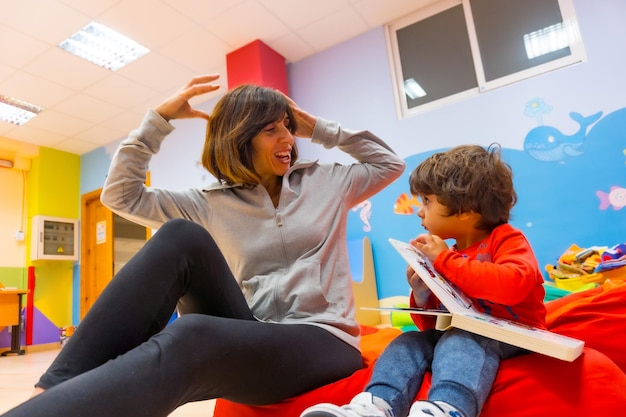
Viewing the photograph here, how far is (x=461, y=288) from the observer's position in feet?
2.76

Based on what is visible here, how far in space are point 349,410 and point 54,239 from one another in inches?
203

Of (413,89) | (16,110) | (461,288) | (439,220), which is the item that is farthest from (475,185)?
(16,110)

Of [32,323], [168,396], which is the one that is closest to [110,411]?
[168,396]

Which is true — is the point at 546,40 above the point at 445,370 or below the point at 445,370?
above

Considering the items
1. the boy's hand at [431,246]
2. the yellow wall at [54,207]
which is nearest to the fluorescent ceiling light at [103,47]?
the yellow wall at [54,207]

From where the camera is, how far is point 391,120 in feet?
10.2

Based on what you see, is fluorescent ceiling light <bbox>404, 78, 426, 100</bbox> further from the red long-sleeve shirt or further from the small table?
the small table

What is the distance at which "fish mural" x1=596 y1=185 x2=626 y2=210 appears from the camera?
229 centimetres

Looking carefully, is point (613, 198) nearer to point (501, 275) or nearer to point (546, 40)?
point (546, 40)

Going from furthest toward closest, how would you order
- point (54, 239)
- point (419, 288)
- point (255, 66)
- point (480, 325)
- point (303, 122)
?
point (54, 239)
point (255, 66)
point (303, 122)
point (419, 288)
point (480, 325)

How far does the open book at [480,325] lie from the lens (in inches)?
26.3

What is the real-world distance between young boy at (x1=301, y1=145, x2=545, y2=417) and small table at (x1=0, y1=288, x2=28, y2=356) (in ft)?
14.9

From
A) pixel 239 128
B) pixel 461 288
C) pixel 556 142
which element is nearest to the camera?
pixel 461 288

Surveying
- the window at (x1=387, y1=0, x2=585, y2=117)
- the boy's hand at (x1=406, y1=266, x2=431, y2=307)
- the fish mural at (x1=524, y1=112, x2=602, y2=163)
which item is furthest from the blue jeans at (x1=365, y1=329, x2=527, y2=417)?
the window at (x1=387, y1=0, x2=585, y2=117)
